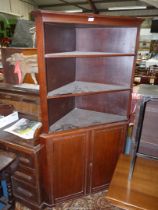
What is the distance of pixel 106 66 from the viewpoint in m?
1.75

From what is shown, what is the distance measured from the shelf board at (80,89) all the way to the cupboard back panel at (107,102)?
0.12m

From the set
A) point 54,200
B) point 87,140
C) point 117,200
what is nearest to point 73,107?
point 87,140

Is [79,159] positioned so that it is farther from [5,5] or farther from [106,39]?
[5,5]

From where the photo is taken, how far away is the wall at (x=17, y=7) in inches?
235

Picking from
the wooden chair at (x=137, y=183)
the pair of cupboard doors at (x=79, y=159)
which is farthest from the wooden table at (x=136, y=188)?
the pair of cupboard doors at (x=79, y=159)

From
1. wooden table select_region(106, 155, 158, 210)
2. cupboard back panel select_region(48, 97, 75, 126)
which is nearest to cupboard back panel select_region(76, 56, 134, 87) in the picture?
cupboard back panel select_region(48, 97, 75, 126)

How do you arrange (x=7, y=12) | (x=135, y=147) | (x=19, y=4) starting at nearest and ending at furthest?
(x=135, y=147), (x=7, y=12), (x=19, y=4)

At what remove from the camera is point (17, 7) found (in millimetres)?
6723

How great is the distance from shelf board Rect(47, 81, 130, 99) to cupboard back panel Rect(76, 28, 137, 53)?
0.33m

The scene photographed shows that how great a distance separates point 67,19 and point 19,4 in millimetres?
6827

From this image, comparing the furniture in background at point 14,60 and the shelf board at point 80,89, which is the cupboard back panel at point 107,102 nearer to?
the shelf board at point 80,89

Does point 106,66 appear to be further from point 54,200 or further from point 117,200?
point 54,200

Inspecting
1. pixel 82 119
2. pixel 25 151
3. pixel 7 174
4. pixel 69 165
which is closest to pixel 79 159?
pixel 69 165

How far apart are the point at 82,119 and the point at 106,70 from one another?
1.74 ft
